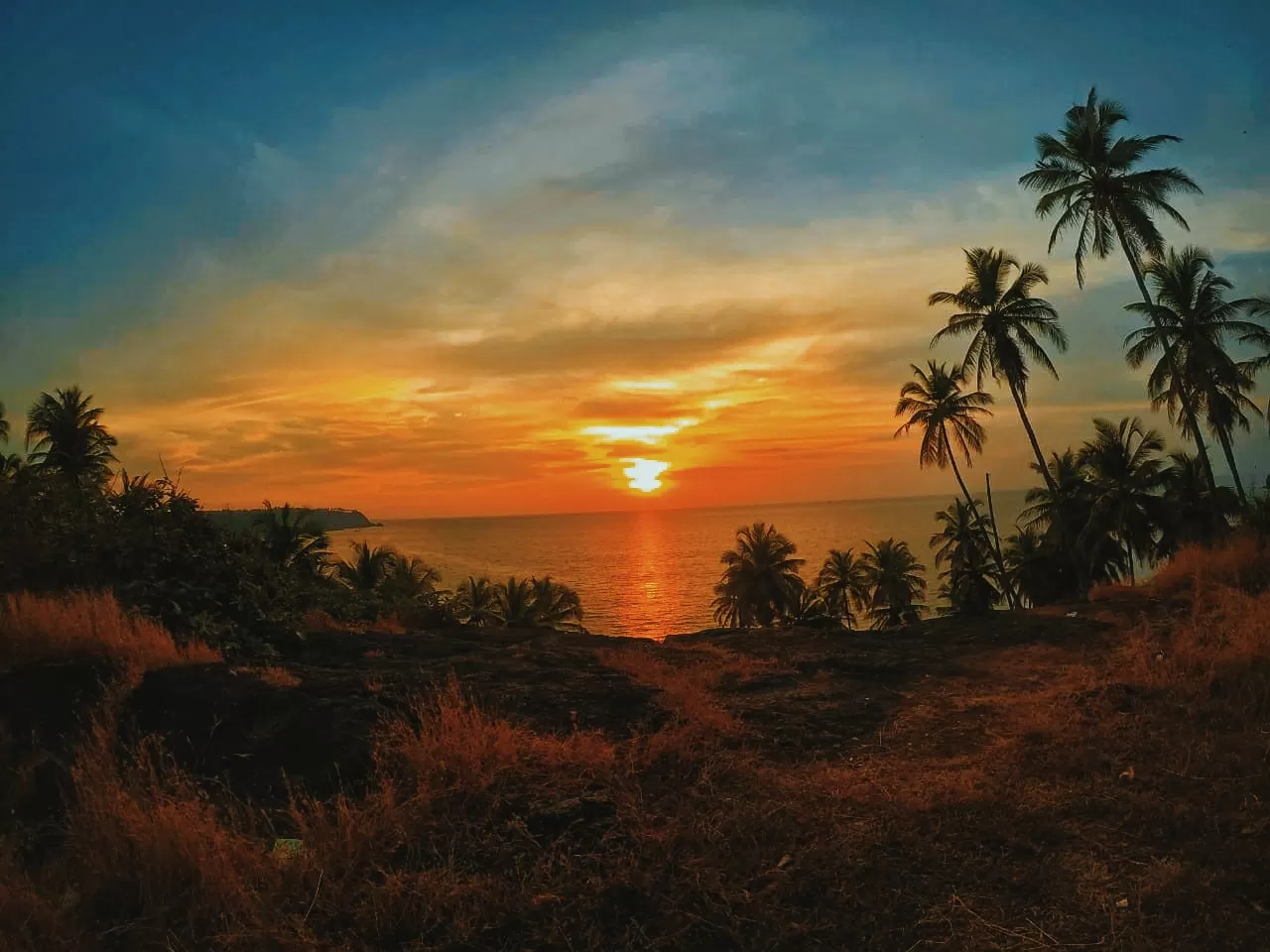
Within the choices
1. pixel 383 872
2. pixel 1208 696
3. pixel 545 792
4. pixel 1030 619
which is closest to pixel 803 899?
pixel 545 792

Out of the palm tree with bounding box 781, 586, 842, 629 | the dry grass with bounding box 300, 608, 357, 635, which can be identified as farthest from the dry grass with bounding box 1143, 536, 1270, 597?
the palm tree with bounding box 781, 586, 842, 629

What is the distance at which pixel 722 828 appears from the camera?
4684 mm

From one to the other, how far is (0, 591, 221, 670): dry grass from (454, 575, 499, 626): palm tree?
114 feet

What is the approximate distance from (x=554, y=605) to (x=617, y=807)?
147 feet

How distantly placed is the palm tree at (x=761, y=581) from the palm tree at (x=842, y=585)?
459cm

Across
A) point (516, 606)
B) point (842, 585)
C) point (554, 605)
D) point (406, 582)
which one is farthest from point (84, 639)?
point (842, 585)

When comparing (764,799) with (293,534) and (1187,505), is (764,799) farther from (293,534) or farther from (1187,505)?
(1187,505)

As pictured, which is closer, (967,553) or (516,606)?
(516,606)

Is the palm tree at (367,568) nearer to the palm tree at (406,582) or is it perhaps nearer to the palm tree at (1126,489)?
the palm tree at (406,582)

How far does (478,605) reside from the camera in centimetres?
4516

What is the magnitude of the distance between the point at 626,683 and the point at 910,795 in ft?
12.9

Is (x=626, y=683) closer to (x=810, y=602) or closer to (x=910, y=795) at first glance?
(x=910, y=795)

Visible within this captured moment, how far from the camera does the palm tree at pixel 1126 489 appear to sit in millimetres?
38781

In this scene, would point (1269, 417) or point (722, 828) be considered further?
point (1269, 417)
